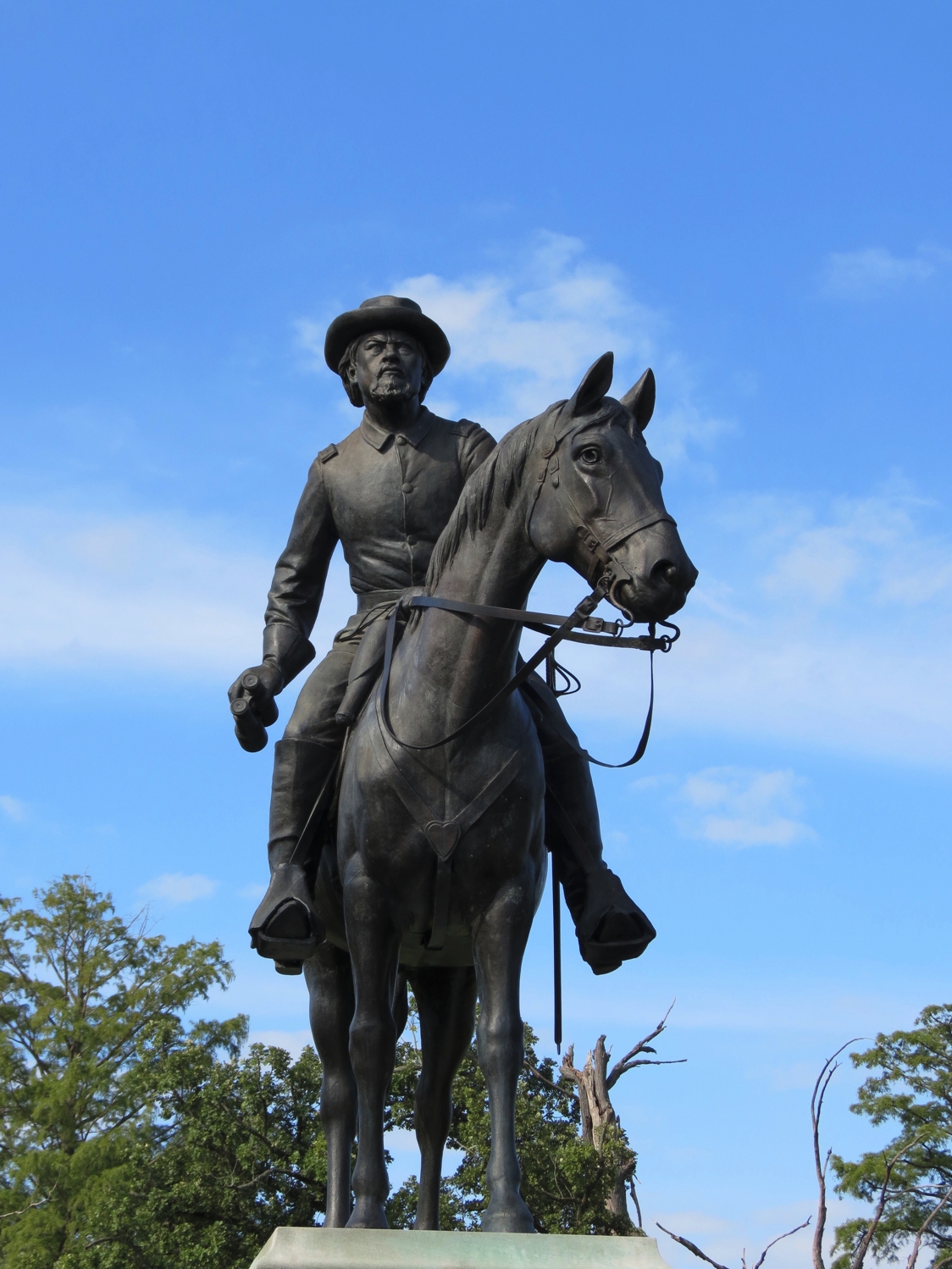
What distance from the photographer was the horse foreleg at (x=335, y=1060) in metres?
6.80

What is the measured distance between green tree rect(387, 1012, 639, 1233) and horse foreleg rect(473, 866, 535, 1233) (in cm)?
1219

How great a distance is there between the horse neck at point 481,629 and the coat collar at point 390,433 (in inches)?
59.0

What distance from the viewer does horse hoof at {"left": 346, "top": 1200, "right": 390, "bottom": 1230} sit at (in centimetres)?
568

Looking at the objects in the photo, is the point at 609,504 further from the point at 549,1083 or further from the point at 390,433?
the point at 549,1083

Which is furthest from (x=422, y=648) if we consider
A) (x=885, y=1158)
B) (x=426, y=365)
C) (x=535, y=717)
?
(x=885, y=1158)

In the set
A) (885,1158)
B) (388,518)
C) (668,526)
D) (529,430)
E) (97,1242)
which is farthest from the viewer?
(885,1158)

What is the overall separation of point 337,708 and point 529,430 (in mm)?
1713

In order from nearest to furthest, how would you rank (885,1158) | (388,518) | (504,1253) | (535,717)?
1. (504,1253)
2. (535,717)
3. (388,518)
4. (885,1158)

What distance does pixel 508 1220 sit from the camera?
5.38 m

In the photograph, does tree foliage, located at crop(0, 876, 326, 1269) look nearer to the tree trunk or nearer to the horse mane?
the tree trunk

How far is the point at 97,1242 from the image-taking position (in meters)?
21.0

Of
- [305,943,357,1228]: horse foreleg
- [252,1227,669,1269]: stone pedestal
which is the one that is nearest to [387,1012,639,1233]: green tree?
[305,943,357,1228]: horse foreleg

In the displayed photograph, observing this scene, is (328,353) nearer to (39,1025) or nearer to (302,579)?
(302,579)

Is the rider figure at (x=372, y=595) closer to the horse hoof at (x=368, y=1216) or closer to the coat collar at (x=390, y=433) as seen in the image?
the coat collar at (x=390, y=433)
